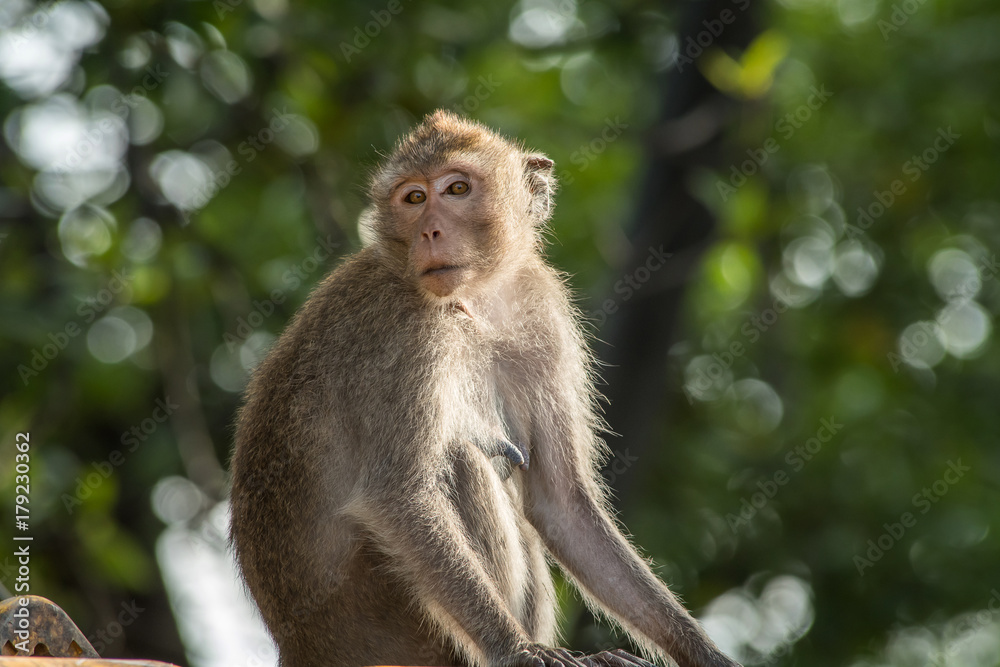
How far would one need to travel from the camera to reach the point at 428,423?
419 centimetres

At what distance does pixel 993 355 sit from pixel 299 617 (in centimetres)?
796

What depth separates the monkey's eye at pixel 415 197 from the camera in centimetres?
460

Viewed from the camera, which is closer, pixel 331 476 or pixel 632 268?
pixel 331 476
